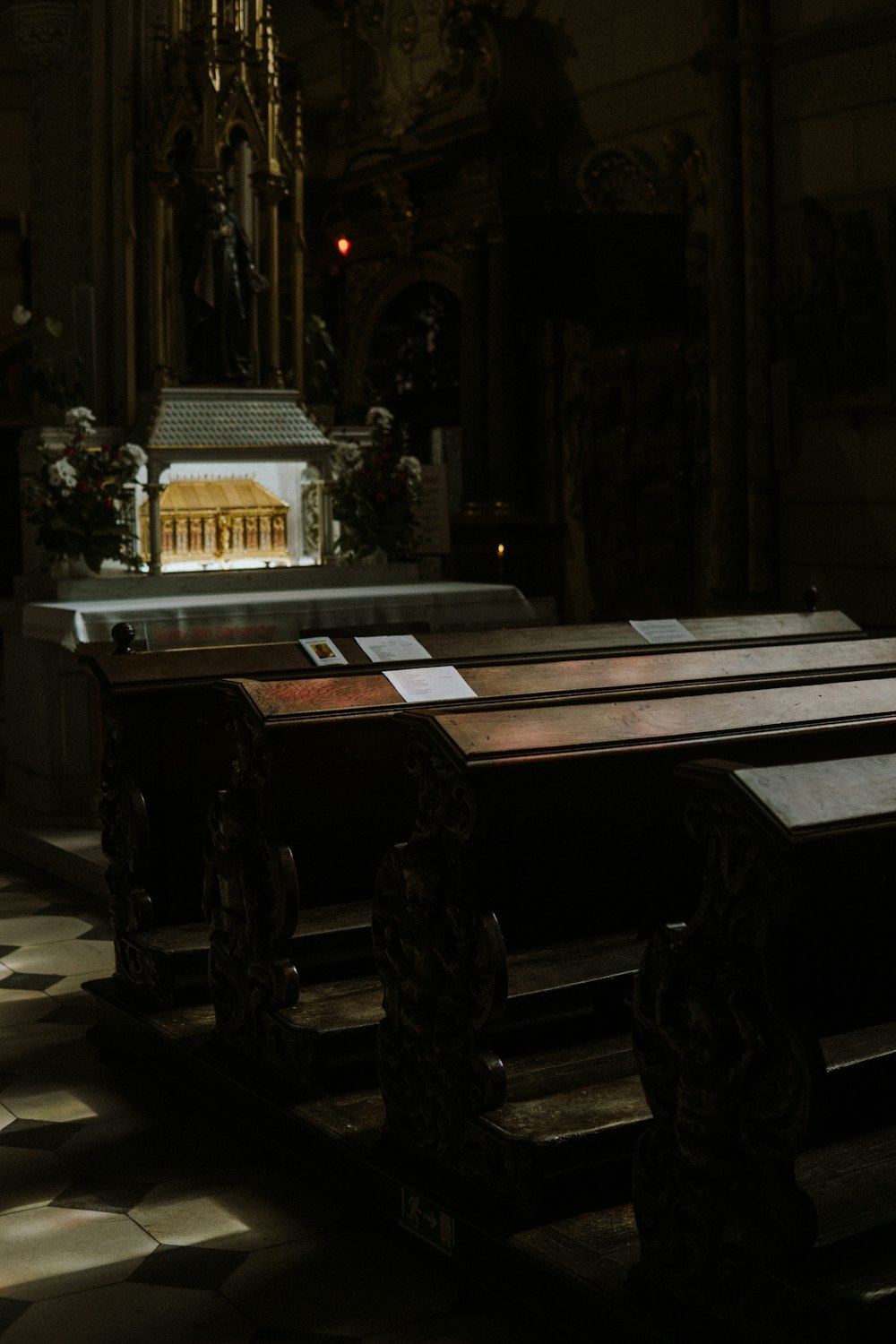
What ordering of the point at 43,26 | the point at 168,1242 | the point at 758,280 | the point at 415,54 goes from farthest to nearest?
the point at 415,54 → the point at 758,280 → the point at 43,26 → the point at 168,1242

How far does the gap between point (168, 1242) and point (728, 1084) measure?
1295 mm

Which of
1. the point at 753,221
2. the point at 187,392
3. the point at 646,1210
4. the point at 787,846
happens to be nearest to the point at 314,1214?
the point at 646,1210

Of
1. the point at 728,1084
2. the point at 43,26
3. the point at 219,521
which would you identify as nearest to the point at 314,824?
the point at 728,1084

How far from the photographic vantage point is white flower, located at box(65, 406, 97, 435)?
7297mm

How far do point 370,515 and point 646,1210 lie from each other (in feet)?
19.9

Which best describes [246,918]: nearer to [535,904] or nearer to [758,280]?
[535,904]

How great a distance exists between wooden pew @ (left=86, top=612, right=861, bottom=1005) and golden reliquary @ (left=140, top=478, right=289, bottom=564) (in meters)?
3.48

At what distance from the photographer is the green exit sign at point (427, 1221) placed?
9.29 feet

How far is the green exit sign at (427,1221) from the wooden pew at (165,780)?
4.00 feet

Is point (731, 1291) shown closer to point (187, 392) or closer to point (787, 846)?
point (787, 846)

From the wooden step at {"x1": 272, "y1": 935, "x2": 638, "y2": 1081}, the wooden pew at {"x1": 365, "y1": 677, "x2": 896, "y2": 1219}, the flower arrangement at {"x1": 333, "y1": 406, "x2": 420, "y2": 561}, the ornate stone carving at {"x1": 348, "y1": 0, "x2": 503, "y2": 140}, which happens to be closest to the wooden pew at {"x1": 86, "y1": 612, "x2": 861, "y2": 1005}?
the wooden step at {"x1": 272, "y1": 935, "x2": 638, "y2": 1081}

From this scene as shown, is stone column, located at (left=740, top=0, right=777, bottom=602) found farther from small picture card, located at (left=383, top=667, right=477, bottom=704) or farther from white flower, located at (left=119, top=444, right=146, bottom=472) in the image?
small picture card, located at (left=383, top=667, right=477, bottom=704)

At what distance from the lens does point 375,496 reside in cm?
824

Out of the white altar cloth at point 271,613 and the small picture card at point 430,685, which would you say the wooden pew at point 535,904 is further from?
the white altar cloth at point 271,613
